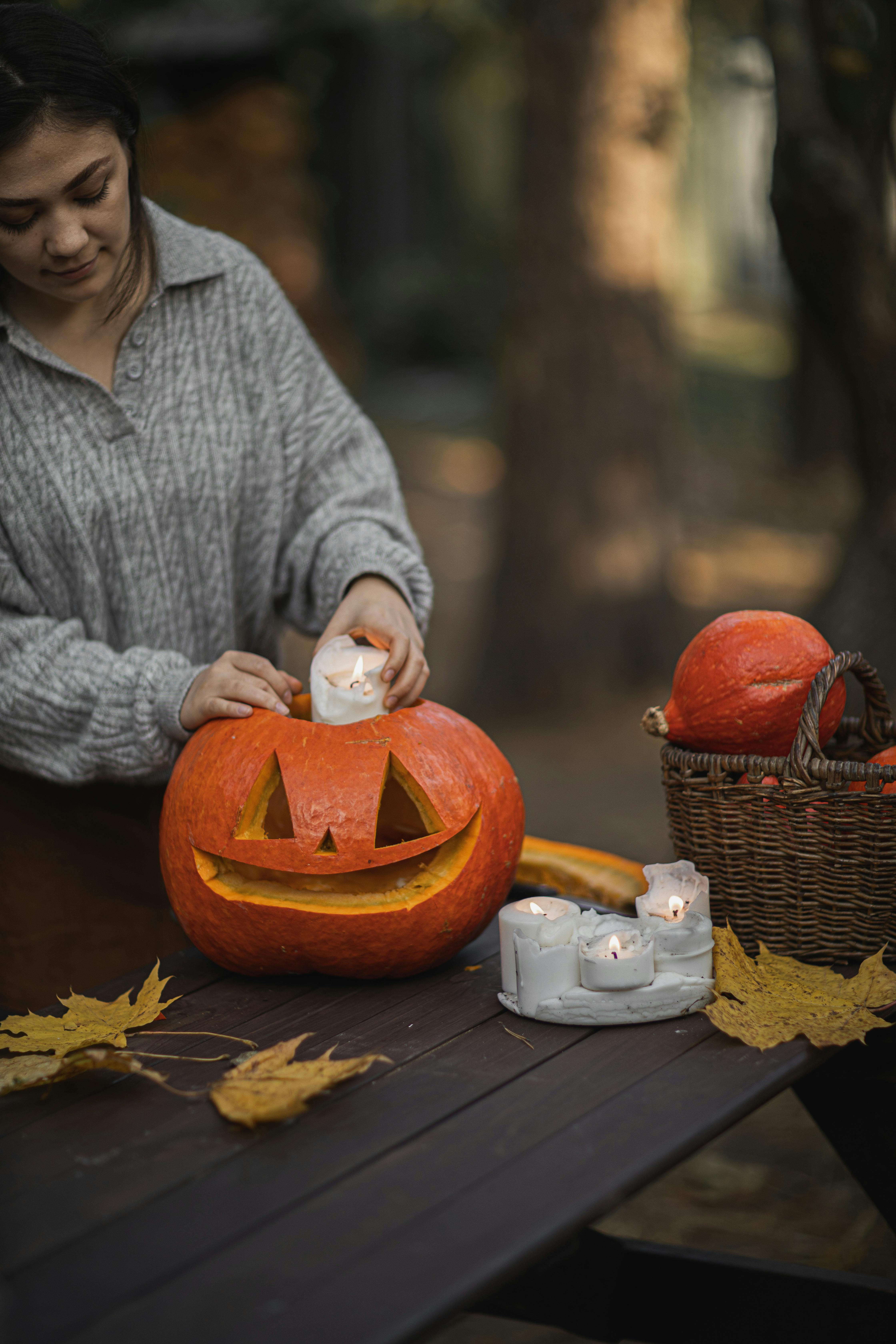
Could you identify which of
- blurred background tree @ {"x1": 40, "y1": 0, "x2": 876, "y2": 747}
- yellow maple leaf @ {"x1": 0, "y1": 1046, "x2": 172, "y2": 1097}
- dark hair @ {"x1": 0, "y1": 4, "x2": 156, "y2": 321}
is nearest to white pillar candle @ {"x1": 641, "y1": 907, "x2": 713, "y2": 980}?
yellow maple leaf @ {"x1": 0, "y1": 1046, "x2": 172, "y2": 1097}

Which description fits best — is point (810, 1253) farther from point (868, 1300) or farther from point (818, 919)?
point (818, 919)

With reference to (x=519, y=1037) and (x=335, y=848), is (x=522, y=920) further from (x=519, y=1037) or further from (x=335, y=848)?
(x=335, y=848)

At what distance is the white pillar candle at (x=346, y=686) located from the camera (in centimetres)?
168

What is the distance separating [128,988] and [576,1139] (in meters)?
0.73

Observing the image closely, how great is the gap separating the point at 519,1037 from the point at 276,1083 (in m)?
0.31

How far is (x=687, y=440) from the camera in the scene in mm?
11734

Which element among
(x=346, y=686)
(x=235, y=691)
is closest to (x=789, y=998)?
(x=346, y=686)

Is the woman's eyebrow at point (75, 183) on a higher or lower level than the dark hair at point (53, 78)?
lower

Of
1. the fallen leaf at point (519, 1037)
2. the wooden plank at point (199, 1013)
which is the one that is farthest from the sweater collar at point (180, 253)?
the fallen leaf at point (519, 1037)

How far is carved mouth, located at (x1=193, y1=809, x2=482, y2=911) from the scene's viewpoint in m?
1.58

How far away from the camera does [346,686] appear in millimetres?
1685

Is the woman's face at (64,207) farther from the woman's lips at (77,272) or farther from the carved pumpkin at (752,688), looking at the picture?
the carved pumpkin at (752,688)

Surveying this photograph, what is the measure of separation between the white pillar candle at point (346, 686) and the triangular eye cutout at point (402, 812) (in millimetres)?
102

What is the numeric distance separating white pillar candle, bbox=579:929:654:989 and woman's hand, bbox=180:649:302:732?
0.55 metres
